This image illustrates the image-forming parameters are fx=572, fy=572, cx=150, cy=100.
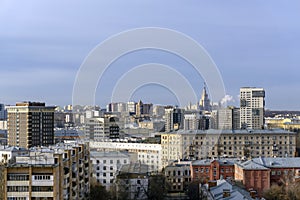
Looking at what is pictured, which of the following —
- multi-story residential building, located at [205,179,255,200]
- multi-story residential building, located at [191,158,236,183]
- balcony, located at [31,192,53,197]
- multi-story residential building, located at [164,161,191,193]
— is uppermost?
balcony, located at [31,192,53,197]

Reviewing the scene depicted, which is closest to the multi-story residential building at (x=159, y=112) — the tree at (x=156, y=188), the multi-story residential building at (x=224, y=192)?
the tree at (x=156, y=188)

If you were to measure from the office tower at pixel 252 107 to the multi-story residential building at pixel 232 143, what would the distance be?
14713mm

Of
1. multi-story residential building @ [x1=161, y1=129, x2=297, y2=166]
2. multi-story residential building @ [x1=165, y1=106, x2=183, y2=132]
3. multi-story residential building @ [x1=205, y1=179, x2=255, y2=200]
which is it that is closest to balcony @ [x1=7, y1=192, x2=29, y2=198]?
multi-story residential building @ [x1=205, y1=179, x2=255, y2=200]

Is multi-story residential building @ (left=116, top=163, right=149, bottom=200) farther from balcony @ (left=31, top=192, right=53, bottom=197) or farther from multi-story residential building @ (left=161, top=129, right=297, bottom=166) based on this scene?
multi-story residential building @ (left=161, top=129, right=297, bottom=166)

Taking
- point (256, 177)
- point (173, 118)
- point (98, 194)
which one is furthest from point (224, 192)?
point (173, 118)

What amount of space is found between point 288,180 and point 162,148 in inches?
309

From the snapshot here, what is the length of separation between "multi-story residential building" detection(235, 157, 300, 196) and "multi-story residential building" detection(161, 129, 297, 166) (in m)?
5.92

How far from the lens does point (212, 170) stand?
14.3 m

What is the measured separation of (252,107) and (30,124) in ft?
77.1

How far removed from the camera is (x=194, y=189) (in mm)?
13164

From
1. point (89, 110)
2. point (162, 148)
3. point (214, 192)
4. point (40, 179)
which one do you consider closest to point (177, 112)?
point (89, 110)

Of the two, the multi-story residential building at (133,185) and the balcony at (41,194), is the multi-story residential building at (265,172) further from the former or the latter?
the balcony at (41,194)

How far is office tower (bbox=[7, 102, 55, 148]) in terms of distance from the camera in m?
23.5

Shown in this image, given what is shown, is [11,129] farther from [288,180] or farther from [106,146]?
[288,180]
